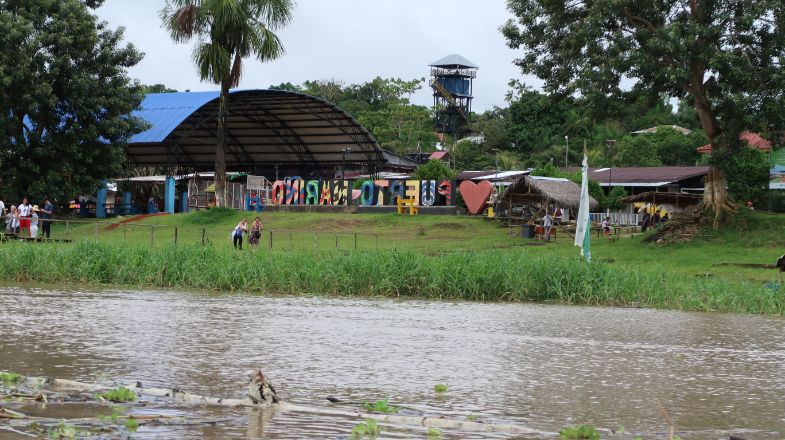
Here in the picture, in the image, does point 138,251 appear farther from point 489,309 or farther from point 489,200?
point 489,200

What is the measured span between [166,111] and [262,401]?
4250 centimetres

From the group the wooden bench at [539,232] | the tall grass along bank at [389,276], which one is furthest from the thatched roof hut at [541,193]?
the tall grass along bank at [389,276]

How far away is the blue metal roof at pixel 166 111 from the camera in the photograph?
46438mm

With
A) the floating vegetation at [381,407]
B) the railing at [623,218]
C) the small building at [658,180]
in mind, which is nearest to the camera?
the floating vegetation at [381,407]

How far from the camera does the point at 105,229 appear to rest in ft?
126

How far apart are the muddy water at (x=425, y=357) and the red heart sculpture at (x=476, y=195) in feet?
74.7

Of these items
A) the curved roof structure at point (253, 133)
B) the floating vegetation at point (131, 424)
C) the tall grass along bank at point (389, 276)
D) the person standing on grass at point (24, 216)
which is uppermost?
the curved roof structure at point (253, 133)

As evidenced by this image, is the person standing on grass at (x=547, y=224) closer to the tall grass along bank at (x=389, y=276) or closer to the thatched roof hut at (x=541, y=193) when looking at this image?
the thatched roof hut at (x=541, y=193)

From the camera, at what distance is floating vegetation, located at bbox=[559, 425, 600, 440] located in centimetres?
712

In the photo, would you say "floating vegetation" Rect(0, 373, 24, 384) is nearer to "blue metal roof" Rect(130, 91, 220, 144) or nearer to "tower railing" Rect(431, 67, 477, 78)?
"blue metal roof" Rect(130, 91, 220, 144)

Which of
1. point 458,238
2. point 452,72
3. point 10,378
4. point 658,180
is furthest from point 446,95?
point 10,378

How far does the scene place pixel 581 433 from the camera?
716 centimetres

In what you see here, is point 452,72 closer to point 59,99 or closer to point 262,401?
point 59,99

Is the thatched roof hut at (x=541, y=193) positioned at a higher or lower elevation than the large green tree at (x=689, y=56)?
lower
